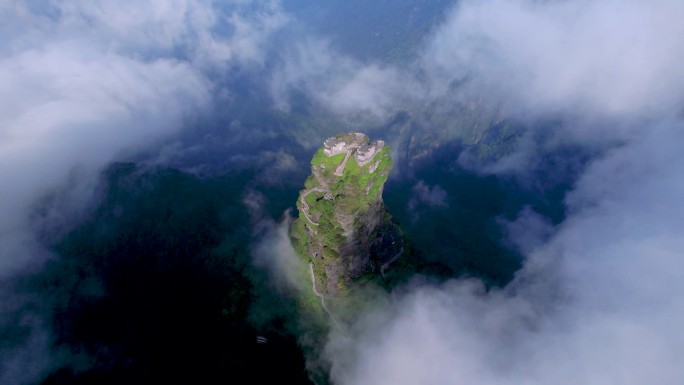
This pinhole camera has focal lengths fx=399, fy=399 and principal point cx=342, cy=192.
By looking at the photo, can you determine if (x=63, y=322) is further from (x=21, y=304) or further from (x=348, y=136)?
(x=348, y=136)

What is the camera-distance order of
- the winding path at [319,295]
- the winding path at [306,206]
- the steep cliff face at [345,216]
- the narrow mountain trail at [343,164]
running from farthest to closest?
the winding path at [319,295], the winding path at [306,206], the steep cliff face at [345,216], the narrow mountain trail at [343,164]

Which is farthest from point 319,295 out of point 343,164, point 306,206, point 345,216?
point 343,164

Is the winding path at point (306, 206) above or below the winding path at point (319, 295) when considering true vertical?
above

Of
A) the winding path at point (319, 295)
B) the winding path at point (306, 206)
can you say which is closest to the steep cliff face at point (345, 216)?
the winding path at point (306, 206)

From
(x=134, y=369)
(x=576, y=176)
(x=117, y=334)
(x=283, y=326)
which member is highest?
(x=576, y=176)

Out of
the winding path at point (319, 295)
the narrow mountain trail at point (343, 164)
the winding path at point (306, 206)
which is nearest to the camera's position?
the narrow mountain trail at point (343, 164)

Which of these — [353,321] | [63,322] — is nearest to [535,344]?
[353,321]

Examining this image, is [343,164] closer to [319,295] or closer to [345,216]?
[345,216]

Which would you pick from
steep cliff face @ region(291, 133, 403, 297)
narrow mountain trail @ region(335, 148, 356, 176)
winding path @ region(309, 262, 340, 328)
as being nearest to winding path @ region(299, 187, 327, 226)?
steep cliff face @ region(291, 133, 403, 297)

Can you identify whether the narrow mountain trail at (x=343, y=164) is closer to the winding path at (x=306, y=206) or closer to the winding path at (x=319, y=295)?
the winding path at (x=306, y=206)

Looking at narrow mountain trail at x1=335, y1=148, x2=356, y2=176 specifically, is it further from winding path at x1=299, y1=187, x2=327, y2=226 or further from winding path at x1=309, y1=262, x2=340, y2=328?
winding path at x1=309, y1=262, x2=340, y2=328
